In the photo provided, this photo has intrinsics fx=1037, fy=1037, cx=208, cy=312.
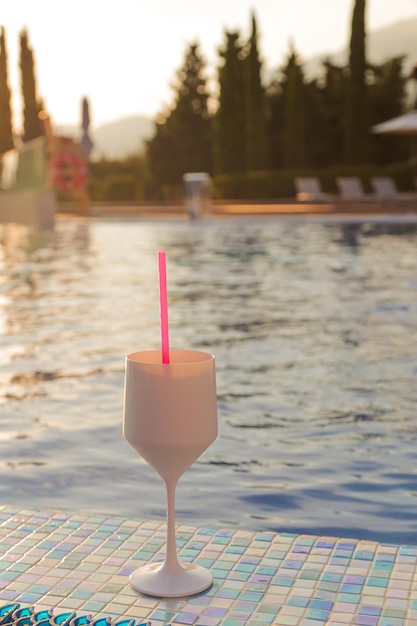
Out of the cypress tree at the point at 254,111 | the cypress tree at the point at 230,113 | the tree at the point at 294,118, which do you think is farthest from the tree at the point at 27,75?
the tree at the point at 294,118

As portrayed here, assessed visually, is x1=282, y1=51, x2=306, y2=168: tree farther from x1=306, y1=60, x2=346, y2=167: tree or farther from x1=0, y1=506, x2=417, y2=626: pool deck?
x1=0, y1=506, x2=417, y2=626: pool deck

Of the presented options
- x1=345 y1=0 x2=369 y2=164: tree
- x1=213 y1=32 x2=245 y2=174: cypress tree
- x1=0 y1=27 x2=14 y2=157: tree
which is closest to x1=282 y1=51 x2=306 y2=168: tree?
x1=213 y1=32 x2=245 y2=174: cypress tree

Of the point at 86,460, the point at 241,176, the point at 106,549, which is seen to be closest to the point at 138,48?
the point at 241,176

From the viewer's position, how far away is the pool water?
416cm

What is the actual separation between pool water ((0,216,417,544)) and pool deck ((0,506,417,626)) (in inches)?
34.5

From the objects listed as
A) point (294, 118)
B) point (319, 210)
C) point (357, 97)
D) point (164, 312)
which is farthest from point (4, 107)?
point (164, 312)

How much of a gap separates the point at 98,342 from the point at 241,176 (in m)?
23.8

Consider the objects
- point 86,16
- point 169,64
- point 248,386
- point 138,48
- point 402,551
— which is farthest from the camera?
point 169,64

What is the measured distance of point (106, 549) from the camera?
9.53 feet

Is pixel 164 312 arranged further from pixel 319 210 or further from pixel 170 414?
pixel 319 210

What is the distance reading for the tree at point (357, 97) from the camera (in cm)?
2925

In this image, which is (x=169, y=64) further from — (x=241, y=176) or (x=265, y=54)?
(x=241, y=176)

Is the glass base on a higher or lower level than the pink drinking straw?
lower

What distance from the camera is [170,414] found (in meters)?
2.47
